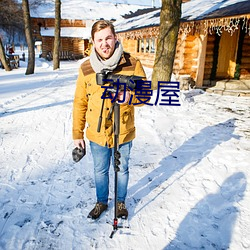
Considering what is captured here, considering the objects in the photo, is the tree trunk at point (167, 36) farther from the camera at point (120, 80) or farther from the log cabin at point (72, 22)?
the log cabin at point (72, 22)

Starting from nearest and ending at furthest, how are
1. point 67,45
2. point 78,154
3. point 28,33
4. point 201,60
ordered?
1. point 78,154
2. point 201,60
3. point 28,33
4. point 67,45

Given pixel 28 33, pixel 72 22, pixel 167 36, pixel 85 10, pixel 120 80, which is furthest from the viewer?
pixel 85 10

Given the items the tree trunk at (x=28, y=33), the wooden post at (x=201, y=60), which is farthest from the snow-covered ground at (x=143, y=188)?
the tree trunk at (x=28, y=33)

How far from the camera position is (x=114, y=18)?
32219mm

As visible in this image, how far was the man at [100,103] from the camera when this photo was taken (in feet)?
6.07

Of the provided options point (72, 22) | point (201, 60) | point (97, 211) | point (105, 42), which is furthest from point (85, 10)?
point (97, 211)

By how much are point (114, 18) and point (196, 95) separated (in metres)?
27.4

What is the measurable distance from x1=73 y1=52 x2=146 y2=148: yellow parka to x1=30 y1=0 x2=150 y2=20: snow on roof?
1325 inches

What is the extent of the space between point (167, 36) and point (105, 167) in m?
5.80

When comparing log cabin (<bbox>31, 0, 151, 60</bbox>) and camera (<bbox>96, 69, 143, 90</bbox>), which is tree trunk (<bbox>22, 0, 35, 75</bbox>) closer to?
camera (<bbox>96, 69, 143, 90</bbox>)

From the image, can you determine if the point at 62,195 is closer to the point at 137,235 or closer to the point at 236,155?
the point at 137,235

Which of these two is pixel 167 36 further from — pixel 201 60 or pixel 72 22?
pixel 72 22

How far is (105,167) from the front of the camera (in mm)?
2318

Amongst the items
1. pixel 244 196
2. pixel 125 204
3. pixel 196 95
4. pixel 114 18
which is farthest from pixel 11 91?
pixel 114 18
